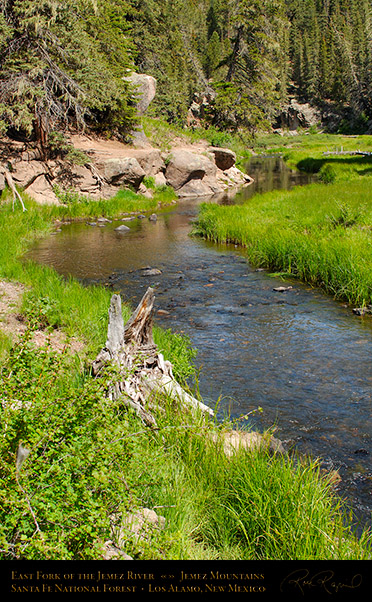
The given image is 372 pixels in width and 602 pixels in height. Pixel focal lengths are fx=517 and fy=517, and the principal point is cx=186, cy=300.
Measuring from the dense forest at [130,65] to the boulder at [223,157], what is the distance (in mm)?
7005

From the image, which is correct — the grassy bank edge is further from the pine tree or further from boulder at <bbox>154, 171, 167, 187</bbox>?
the pine tree

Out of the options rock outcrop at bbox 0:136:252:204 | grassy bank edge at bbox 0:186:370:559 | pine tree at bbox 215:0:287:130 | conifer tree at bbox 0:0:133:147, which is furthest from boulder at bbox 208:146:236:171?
grassy bank edge at bbox 0:186:370:559

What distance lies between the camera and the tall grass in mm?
12312

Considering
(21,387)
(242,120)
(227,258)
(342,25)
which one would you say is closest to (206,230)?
(227,258)

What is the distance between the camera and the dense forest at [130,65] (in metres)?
22.7

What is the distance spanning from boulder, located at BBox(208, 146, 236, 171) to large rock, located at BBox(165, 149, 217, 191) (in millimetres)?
4755

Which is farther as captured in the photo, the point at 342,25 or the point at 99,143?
the point at 342,25

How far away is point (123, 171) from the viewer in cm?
2725

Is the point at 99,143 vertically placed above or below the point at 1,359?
above

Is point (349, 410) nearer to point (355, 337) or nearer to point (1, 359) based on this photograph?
point (355, 337)

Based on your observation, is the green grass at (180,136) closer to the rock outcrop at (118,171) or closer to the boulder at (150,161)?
the rock outcrop at (118,171)

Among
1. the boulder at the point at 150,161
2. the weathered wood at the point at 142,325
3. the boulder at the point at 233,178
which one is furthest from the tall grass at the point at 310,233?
the boulder at the point at 233,178

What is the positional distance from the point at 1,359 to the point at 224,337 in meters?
4.59
